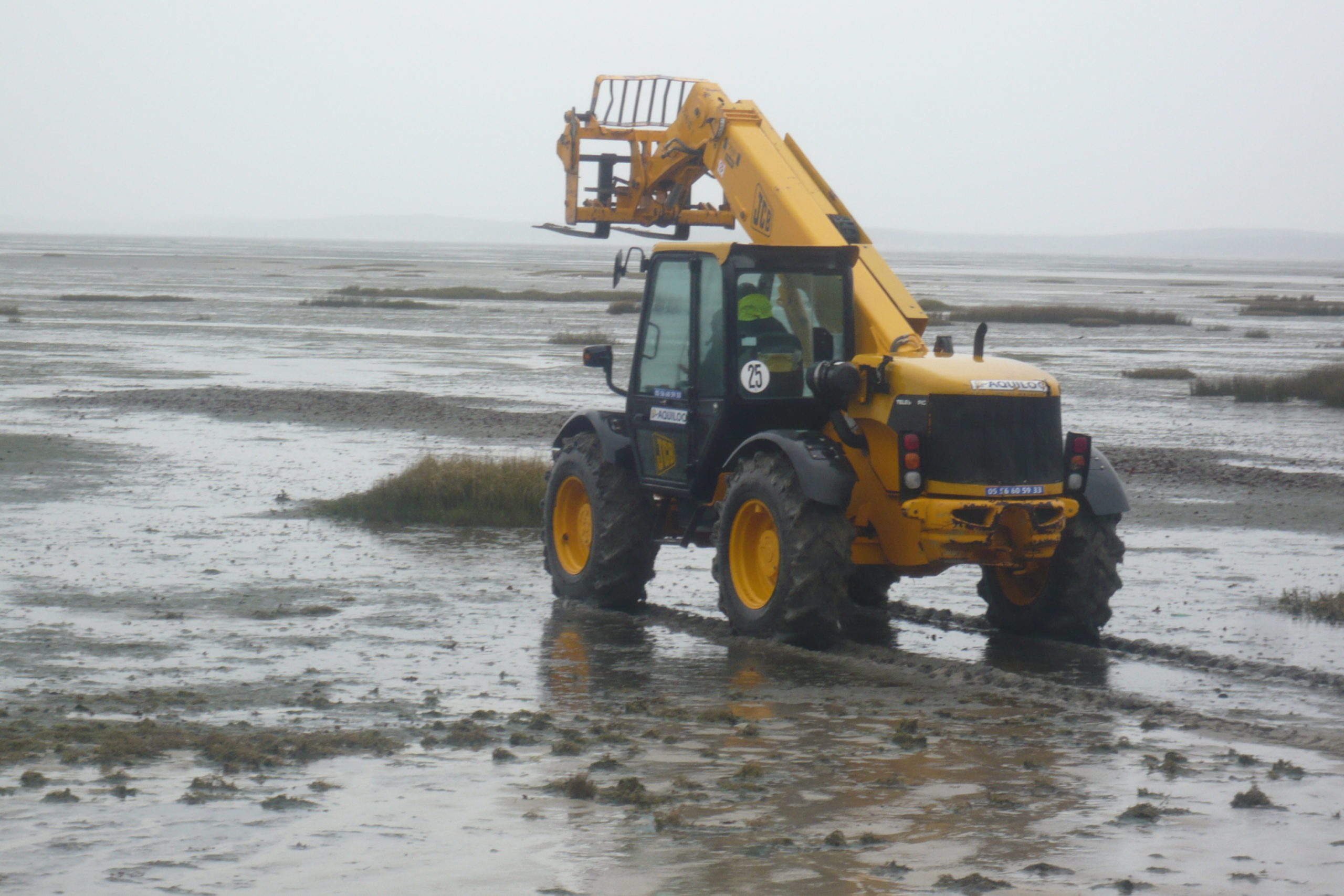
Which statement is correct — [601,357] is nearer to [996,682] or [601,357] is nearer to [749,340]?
[749,340]

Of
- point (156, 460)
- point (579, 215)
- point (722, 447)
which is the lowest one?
point (156, 460)

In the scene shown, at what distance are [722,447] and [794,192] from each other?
5.86ft

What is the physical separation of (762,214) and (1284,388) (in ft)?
66.4

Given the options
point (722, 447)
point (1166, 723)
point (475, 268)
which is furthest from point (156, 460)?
point (475, 268)

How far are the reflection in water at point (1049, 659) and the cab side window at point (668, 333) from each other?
2670mm

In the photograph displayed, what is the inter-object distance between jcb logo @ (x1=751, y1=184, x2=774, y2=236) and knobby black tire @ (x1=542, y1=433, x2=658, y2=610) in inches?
77.3

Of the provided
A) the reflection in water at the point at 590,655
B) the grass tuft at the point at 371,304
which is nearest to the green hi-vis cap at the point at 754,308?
the reflection in water at the point at 590,655

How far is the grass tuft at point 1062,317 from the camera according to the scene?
53500mm

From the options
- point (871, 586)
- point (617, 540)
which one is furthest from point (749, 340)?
point (871, 586)

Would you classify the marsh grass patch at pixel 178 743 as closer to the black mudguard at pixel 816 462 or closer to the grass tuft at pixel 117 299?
the black mudguard at pixel 816 462

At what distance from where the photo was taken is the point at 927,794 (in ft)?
22.3

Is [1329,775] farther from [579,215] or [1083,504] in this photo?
[579,215]

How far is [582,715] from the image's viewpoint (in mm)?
8258

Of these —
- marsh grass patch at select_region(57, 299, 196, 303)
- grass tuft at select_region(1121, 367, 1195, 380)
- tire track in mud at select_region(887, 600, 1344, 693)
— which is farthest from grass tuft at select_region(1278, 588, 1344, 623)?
marsh grass patch at select_region(57, 299, 196, 303)
